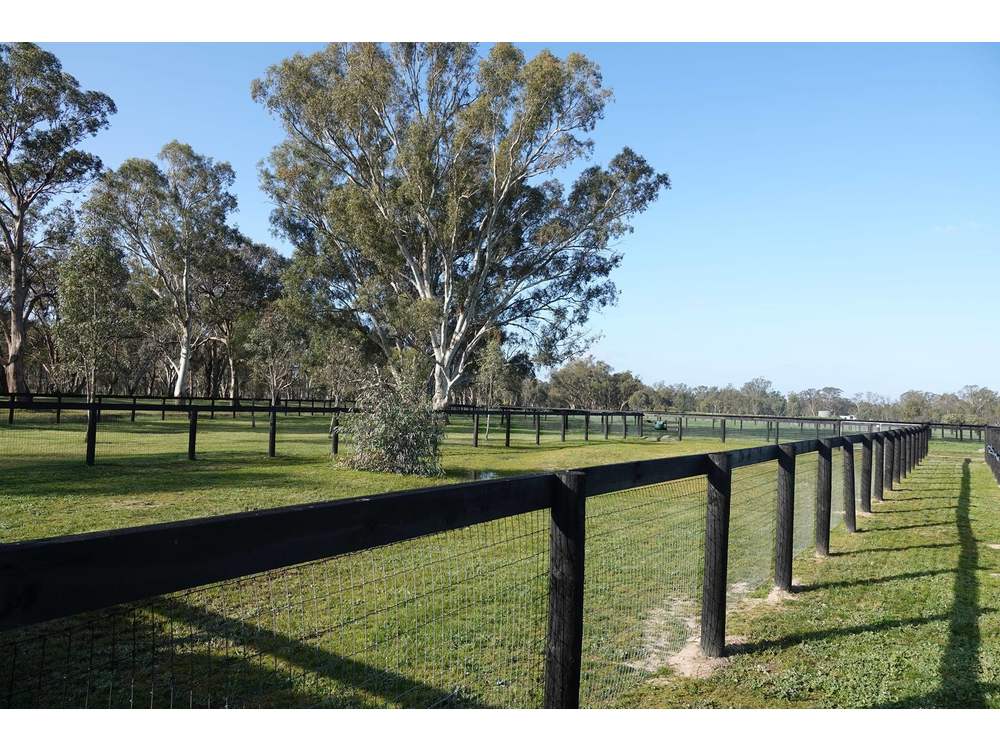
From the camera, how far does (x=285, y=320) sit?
38031 mm

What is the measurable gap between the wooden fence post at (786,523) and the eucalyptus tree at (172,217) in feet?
141

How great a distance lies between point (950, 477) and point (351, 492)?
496 inches

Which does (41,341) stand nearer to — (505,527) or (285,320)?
(285,320)

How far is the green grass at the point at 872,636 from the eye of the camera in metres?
3.49

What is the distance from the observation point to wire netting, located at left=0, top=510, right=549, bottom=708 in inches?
124

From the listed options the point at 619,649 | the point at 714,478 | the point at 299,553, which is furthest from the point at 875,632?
the point at 299,553

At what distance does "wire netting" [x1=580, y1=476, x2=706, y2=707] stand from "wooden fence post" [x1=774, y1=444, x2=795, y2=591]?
0.64m

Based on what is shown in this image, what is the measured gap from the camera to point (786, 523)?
17.6 feet

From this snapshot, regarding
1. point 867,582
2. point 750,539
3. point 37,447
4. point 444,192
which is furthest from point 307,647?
point 444,192

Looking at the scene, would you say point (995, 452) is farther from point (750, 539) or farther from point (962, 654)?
point (962, 654)

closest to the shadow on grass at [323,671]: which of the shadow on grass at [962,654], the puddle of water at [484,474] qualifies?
the shadow on grass at [962,654]

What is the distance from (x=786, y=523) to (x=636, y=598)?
4.37ft

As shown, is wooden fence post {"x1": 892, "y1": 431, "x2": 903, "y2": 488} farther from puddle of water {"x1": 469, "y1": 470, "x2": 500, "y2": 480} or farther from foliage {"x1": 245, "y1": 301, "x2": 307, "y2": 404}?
foliage {"x1": 245, "y1": 301, "x2": 307, "y2": 404}

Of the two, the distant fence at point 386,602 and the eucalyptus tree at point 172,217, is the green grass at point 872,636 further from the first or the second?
the eucalyptus tree at point 172,217
